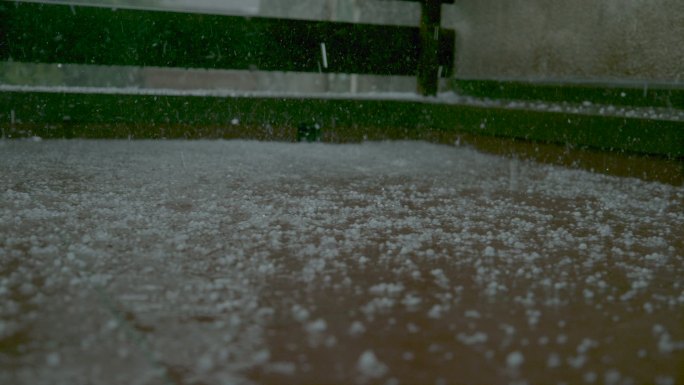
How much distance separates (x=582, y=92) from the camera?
254 centimetres

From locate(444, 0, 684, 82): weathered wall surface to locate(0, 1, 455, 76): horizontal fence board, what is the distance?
0.70 ft

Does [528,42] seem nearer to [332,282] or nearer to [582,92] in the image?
[582,92]

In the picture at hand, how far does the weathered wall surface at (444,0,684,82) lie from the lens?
224 centimetres

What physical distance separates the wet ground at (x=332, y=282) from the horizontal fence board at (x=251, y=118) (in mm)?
806

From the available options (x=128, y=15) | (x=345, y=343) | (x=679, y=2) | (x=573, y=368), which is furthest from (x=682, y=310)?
(x=128, y=15)

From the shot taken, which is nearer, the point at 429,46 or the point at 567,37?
the point at 567,37

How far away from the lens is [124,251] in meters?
1.04

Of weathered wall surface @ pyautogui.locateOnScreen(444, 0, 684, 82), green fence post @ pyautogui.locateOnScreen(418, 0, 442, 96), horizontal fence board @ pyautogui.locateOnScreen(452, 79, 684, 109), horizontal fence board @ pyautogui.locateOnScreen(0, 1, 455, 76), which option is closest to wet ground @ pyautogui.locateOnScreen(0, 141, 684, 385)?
horizontal fence board @ pyautogui.locateOnScreen(452, 79, 684, 109)

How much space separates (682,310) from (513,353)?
314mm

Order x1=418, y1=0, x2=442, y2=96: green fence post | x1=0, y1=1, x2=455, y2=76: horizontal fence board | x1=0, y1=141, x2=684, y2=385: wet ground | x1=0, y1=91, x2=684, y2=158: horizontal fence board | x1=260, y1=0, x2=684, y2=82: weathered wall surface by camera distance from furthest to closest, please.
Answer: x1=418, y1=0, x2=442, y2=96: green fence post → x1=0, y1=1, x2=455, y2=76: horizontal fence board → x1=0, y1=91, x2=684, y2=158: horizontal fence board → x1=260, y1=0, x2=684, y2=82: weathered wall surface → x1=0, y1=141, x2=684, y2=385: wet ground

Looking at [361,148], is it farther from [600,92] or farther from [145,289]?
[145,289]

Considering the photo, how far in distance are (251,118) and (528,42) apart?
4.16 ft

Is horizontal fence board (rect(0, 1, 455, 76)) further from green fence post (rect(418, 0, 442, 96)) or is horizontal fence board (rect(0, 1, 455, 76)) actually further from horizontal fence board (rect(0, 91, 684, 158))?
horizontal fence board (rect(0, 91, 684, 158))

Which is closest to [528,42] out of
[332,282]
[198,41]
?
[198,41]
